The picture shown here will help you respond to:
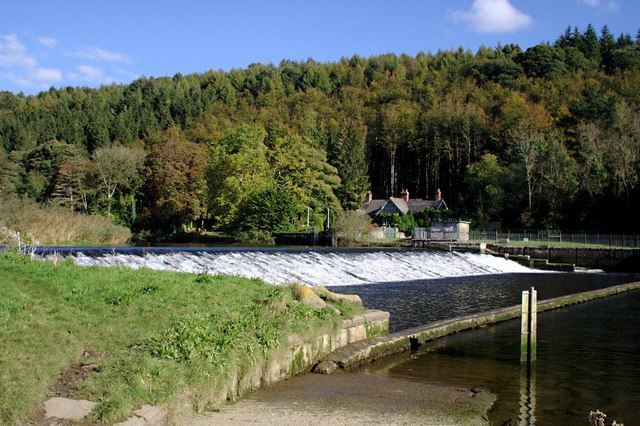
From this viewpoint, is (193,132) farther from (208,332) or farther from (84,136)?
(208,332)

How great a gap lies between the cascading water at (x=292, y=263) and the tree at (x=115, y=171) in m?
41.6

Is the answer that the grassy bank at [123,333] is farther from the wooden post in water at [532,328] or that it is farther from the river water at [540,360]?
the wooden post in water at [532,328]

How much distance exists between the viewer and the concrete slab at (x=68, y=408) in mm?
6496

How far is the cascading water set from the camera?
2412 centimetres

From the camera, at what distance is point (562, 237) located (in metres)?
57.6

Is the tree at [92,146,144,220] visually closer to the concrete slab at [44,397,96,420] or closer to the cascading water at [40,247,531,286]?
the cascading water at [40,247,531,286]

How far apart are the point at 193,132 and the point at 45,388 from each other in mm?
94142

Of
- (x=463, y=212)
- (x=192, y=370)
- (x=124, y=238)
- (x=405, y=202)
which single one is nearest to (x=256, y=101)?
(x=405, y=202)

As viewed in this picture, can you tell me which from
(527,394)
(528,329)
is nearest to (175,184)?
(528,329)

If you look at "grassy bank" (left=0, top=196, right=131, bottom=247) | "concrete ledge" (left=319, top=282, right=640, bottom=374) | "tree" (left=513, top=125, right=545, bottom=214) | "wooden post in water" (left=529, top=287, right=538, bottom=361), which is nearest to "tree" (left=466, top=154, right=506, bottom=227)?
"tree" (left=513, top=125, right=545, bottom=214)

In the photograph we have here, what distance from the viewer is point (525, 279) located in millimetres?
35156

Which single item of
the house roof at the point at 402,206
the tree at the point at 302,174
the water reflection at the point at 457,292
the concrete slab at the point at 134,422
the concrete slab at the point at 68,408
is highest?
the tree at the point at 302,174

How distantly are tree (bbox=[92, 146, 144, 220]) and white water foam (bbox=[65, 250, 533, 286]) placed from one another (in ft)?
142

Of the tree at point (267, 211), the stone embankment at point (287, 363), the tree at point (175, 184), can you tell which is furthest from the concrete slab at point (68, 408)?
the tree at point (175, 184)
